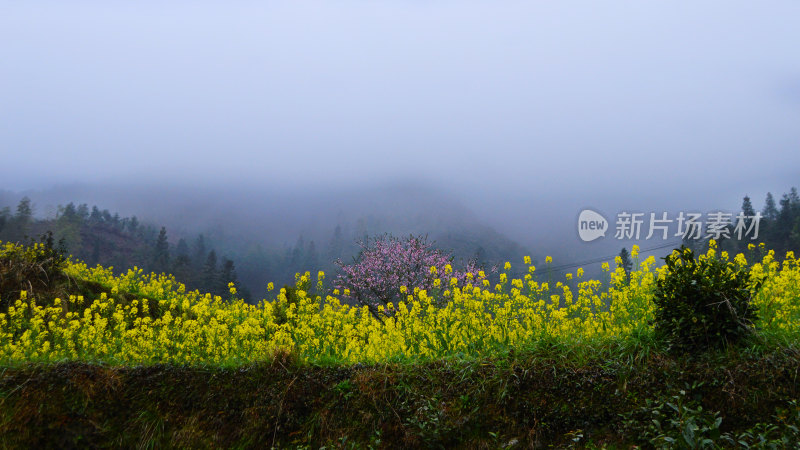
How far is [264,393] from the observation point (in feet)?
17.8

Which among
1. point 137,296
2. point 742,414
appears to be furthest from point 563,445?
point 137,296

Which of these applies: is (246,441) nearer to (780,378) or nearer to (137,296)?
(780,378)

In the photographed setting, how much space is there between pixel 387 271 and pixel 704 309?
13215 millimetres

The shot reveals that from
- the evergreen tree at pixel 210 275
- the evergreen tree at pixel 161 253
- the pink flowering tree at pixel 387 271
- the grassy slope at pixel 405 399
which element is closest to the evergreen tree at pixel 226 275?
the evergreen tree at pixel 210 275

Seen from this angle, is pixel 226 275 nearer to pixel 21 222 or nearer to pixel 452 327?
pixel 21 222

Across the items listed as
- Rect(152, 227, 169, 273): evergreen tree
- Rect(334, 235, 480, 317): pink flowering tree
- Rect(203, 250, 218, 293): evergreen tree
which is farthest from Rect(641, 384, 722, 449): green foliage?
Rect(152, 227, 169, 273): evergreen tree

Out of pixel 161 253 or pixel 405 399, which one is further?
pixel 161 253

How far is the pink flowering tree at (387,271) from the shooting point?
17.5 metres

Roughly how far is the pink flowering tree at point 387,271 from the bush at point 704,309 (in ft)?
39.0

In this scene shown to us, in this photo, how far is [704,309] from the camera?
16.3 ft

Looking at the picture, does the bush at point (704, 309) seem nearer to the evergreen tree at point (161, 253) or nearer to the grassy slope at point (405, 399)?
the grassy slope at point (405, 399)

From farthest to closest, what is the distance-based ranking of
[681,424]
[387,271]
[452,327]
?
[387,271], [452,327], [681,424]

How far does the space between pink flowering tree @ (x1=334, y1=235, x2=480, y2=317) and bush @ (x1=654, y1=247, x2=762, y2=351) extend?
39.0ft

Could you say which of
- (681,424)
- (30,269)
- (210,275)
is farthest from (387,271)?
(210,275)
